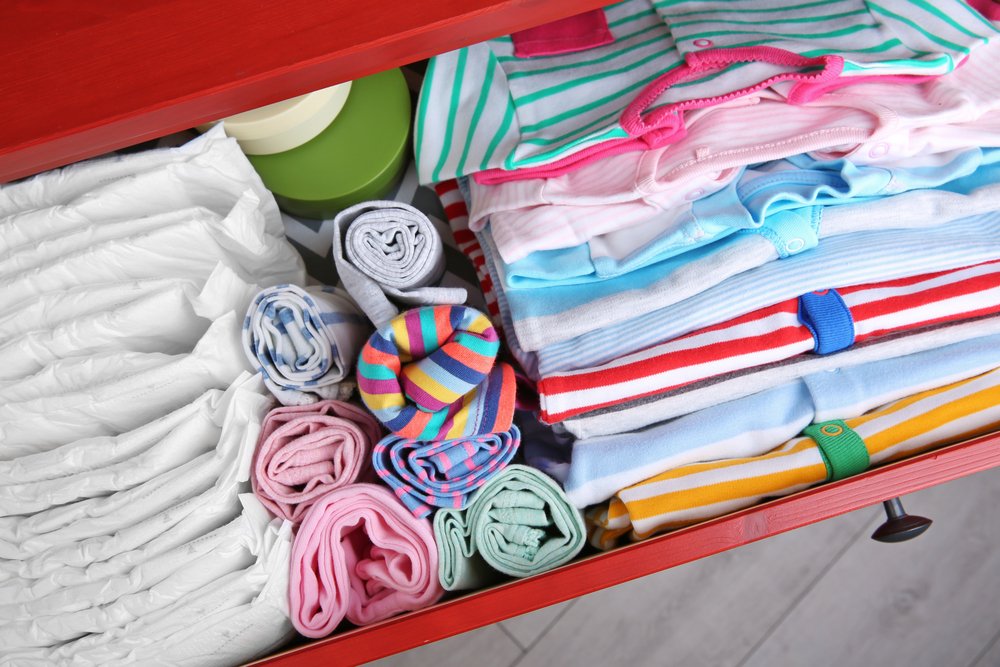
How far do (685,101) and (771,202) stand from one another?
0.11 meters

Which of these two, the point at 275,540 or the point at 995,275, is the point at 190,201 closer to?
the point at 275,540

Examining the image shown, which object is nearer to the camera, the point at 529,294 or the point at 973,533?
the point at 529,294

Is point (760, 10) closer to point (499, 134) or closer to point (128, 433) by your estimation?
point (499, 134)

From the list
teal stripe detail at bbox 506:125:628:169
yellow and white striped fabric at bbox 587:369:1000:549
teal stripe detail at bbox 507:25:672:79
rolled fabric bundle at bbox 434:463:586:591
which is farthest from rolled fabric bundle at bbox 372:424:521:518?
teal stripe detail at bbox 507:25:672:79

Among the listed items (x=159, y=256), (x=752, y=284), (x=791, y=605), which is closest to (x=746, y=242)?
(x=752, y=284)

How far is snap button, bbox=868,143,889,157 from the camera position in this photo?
594 millimetres

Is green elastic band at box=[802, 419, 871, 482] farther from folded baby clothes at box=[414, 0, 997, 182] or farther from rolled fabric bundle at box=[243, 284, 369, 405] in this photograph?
rolled fabric bundle at box=[243, 284, 369, 405]

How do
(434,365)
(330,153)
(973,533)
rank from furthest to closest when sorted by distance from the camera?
(973,533)
(330,153)
(434,365)

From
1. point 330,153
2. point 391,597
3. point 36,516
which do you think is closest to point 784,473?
point 391,597

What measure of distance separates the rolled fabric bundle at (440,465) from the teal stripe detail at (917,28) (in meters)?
0.48

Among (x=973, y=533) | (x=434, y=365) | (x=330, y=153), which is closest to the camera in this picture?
(x=434, y=365)

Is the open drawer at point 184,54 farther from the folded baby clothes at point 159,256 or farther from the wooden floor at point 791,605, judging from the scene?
the wooden floor at point 791,605

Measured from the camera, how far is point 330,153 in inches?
30.0

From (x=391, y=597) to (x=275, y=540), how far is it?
0.41 ft
